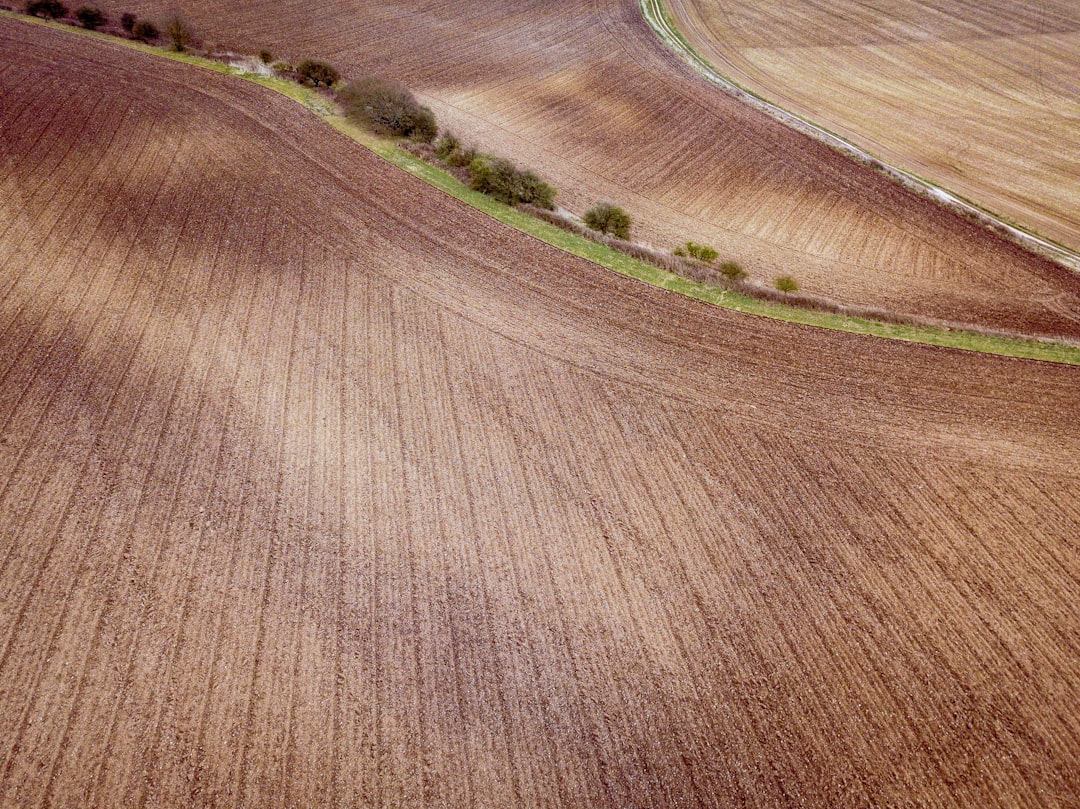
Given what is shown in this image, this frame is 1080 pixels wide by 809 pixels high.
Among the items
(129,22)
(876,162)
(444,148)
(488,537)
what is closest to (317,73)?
(444,148)

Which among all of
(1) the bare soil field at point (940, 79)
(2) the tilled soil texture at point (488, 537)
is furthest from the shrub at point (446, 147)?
(1) the bare soil field at point (940, 79)

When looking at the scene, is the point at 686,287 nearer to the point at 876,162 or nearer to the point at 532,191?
the point at 532,191

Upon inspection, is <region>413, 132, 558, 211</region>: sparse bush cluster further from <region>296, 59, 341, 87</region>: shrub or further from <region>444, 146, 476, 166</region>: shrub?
<region>296, 59, 341, 87</region>: shrub

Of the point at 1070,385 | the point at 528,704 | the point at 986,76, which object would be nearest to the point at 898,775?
the point at 528,704

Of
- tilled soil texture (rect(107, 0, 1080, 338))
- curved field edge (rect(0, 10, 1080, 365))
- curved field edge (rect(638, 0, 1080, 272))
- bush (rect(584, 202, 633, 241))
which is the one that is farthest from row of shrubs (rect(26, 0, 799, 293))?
curved field edge (rect(638, 0, 1080, 272))

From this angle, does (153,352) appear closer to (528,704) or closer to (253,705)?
(253,705)
